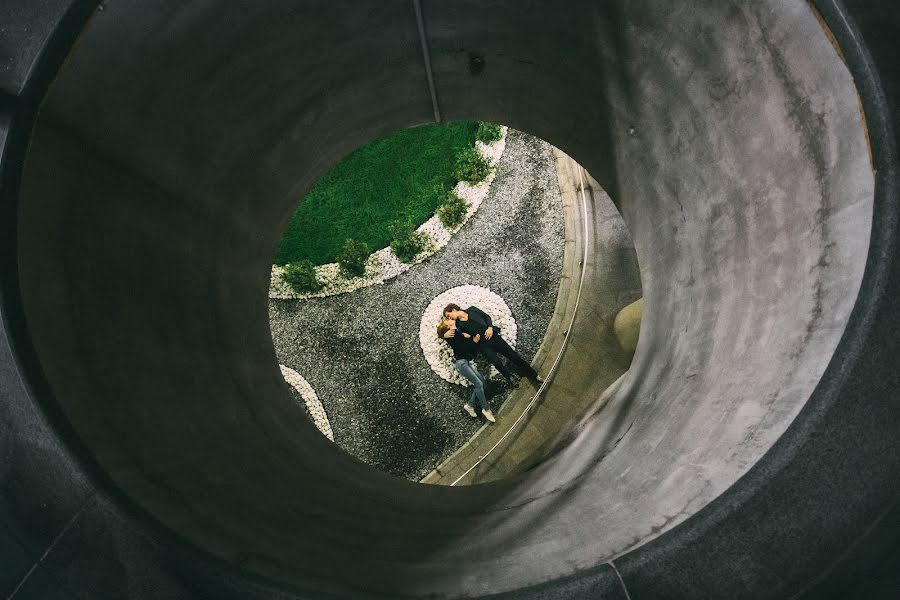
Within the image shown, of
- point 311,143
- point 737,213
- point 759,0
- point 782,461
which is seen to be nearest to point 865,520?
point 782,461

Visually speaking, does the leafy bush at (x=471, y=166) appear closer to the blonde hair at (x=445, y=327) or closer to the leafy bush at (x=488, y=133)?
the leafy bush at (x=488, y=133)

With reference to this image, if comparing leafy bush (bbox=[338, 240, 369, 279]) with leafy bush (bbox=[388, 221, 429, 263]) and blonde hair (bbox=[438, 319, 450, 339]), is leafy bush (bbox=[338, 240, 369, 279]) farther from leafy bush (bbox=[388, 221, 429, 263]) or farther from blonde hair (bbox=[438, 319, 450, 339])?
blonde hair (bbox=[438, 319, 450, 339])

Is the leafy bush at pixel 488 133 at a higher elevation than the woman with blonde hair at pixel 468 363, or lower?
higher

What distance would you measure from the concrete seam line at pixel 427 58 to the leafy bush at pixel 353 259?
2.45 m

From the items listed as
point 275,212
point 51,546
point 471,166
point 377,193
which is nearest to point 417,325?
point 377,193

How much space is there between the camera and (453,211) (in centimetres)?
943

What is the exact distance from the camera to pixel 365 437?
891 cm

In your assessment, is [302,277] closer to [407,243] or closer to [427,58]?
[407,243]

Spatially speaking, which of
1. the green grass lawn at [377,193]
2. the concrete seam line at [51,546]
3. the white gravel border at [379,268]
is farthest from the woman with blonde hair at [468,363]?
the concrete seam line at [51,546]

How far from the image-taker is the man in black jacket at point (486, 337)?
7.91 meters

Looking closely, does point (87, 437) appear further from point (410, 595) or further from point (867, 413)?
point (867, 413)

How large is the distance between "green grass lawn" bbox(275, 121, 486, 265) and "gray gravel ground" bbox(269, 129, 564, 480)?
29.9 inches

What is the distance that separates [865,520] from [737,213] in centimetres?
258

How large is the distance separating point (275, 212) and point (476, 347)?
3154mm
